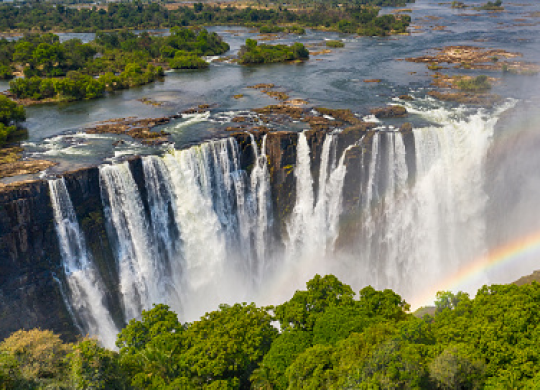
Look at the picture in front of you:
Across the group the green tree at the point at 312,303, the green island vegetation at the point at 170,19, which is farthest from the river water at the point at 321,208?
the green island vegetation at the point at 170,19

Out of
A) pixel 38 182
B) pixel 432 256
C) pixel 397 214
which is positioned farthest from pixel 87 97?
pixel 432 256

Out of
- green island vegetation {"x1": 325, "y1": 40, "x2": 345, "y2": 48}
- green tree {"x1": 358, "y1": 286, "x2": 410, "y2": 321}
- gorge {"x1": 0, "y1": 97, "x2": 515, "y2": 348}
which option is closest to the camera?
green tree {"x1": 358, "y1": 286, "x2": 410, "y2": 321}

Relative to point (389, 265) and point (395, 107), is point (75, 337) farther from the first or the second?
point (395, 107)

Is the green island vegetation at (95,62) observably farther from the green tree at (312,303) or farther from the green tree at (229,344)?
the green tree at (312,303)

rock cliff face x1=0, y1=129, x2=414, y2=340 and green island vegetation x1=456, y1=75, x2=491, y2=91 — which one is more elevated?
green island vegetation x1=456, y1=75, x2=491, y2=91

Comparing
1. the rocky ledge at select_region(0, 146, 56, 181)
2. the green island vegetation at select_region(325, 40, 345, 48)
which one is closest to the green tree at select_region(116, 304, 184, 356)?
the rocky ledge at select_region(0, 146, 56, 181)

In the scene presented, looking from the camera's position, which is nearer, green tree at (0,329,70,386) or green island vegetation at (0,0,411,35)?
green tree at (0,329,70,386)

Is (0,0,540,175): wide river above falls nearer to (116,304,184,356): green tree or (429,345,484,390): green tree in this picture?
(116,304,184,356): green tree
